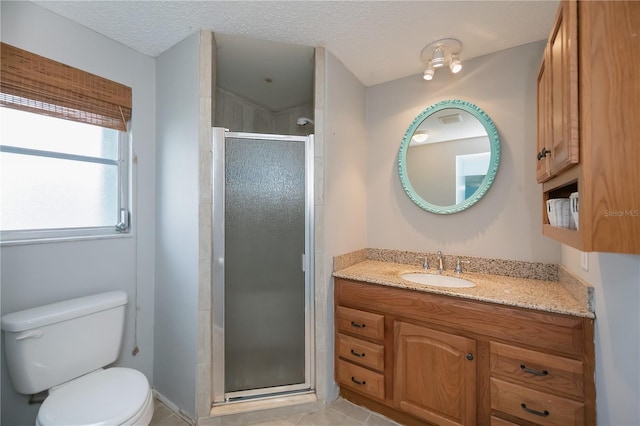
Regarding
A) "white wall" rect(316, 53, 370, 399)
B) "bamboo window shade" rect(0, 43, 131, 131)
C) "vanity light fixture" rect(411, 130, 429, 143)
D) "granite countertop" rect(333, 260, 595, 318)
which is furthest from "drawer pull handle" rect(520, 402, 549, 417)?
"bamboo window shade" rect(0, 43, 131, 131)

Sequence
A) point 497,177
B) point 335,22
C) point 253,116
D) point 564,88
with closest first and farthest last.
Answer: point 564,88, point 335,22, point 497,177, point 253,116

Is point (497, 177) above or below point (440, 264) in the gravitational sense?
above

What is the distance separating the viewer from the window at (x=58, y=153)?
1318mm

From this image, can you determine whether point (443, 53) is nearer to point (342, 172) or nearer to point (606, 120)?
point (342, 172)

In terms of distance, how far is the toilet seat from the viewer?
1.03 m

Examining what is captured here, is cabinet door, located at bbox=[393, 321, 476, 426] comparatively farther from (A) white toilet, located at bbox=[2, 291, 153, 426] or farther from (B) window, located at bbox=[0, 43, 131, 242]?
(B) window, located at bbox=[0, 43, 131, 242]

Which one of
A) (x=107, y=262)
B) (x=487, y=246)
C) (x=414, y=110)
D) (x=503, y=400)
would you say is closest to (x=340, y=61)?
(x=414, y=110)

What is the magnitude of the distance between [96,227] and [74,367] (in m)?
0.77

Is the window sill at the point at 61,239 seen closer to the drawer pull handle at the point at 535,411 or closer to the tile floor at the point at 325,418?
the tile floor at the point at 325,418

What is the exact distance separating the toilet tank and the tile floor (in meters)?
0.49

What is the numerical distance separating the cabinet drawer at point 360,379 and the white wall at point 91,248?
1.32m

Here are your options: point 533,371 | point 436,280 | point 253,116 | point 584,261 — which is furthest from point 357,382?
point 253,116

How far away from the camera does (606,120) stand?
748mm

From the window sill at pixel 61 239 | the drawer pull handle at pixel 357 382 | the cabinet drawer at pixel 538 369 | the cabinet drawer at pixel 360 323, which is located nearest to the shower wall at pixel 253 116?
the window sill at pixel 61 239
